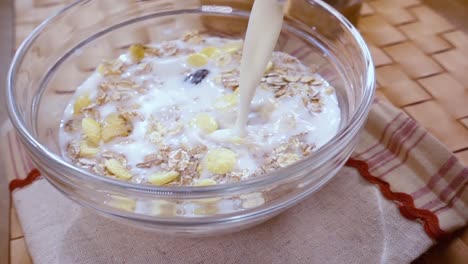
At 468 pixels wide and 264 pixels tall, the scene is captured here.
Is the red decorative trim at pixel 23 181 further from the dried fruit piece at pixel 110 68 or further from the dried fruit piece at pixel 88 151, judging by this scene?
the dried fruit piece at pixel 110 68

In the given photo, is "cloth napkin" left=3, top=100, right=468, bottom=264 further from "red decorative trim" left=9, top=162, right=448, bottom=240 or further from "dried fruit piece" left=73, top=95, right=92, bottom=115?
"dried fruit piece" left=73, top=95, right=92, bottom=115

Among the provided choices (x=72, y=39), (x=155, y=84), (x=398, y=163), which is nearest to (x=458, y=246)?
(x=398, y=163)

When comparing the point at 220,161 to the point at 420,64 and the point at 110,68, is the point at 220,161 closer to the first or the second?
the point at 110,68

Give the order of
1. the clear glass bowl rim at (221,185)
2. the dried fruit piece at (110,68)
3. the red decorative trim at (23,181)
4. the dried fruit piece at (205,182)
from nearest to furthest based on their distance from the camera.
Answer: the clear glass bowl rim at (221,185)
the dried fruit piece at (205,182)
the red decorative trim at (23,181)
the dried fruit piece at (110,68)

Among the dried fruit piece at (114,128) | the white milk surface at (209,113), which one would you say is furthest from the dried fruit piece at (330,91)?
the dried fruit piece at (114,128)

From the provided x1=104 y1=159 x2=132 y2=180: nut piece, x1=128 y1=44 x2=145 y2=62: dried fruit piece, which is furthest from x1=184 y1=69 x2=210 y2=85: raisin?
x1=104 y1=159 x2=132 y2=180: nut piece

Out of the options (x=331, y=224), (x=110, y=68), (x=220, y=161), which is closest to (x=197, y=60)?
(x=110, y=68)
